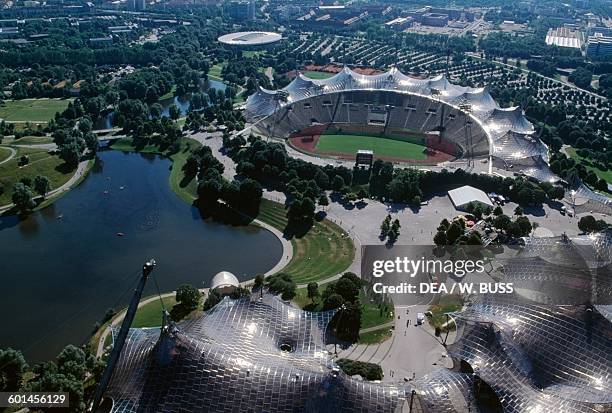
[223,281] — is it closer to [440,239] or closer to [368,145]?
[440,239]

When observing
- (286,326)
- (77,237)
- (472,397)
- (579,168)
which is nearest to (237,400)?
(286,326)

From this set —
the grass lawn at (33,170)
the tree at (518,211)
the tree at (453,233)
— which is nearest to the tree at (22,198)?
the grass lawn at (33,170)

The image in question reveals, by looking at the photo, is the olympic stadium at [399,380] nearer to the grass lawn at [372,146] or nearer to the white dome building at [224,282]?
the white dome building at [224,282]

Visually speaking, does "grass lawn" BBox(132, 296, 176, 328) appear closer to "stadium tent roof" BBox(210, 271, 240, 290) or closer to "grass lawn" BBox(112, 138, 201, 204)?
"stadium tent roof" BBox(210, 271, 240, 290)

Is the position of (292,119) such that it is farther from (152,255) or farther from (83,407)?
(83,407)

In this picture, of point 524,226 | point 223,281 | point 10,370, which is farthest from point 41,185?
point 524,226

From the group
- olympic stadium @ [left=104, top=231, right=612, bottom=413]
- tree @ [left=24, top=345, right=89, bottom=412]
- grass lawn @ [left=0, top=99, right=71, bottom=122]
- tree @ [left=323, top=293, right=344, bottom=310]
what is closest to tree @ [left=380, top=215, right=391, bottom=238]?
tree @ [left=323, top=293, right=344, bottom=310]
